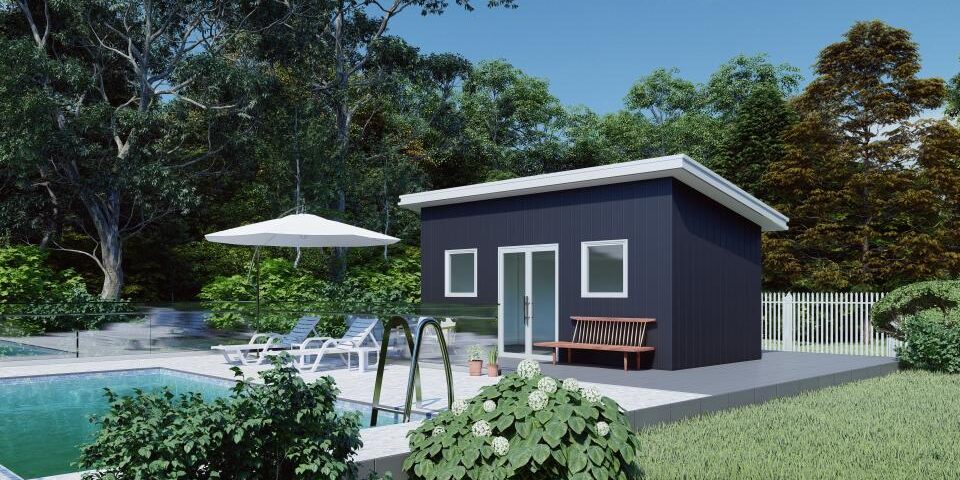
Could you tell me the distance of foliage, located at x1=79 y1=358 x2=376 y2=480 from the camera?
352 cm

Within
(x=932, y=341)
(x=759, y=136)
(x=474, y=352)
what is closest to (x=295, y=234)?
(x=474, y=352)

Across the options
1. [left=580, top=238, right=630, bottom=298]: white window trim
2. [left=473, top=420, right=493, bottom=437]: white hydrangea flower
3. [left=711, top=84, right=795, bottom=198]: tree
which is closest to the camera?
[left=473, top=420, right=493, bottom=437]: white hydrangea flower

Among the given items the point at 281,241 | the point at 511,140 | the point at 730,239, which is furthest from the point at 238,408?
the point at 511,140

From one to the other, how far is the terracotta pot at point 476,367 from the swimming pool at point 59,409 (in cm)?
266

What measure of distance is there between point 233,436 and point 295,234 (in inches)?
Answer: 298

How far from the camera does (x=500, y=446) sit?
12.6ft

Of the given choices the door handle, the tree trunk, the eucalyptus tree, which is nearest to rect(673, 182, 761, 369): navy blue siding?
the door handle

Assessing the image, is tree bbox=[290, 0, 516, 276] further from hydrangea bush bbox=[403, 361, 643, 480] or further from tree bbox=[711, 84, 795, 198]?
hydrangea bush bbox=[403, 361, 643, 480]

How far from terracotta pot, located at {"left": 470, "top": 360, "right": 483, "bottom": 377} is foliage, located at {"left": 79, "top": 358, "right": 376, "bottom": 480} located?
662 centimetres

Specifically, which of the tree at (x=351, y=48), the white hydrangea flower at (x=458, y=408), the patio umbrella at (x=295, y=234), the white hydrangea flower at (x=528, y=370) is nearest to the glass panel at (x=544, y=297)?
the patio umbrella at (x=295, y=234)

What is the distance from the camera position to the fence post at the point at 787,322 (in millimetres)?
16406

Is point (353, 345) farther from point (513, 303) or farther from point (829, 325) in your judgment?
point (829, 325)

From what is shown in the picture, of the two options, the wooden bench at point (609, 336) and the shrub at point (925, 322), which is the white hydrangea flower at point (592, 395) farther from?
the shrub at point (925, 322)

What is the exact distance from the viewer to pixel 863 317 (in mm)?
16391
